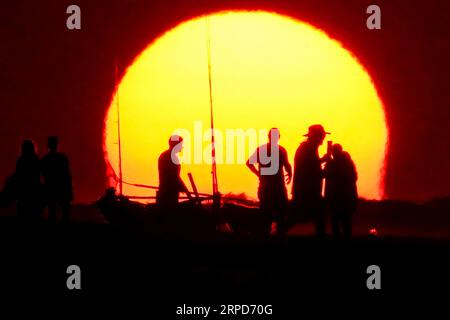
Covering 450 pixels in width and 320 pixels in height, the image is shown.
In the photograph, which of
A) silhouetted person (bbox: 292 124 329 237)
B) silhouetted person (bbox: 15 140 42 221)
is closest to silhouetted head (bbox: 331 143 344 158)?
silhouetted person (bbox: 292 124 329 237)

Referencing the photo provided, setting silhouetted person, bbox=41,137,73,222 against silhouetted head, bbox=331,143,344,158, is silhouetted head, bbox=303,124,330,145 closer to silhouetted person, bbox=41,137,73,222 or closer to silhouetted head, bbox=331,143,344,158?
silhouetted head, bbox=331,143,344,158

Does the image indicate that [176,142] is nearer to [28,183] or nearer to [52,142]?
[52,142]

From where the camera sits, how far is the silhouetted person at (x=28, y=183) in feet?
56.5

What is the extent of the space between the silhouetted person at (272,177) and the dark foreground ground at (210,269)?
1114mm

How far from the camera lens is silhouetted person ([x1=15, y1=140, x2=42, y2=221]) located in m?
17.2

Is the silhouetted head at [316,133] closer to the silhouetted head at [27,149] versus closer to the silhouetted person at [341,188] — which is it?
the silhouetted person at [341,188]

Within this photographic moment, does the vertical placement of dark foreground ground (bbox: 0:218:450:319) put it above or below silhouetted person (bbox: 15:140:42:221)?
below

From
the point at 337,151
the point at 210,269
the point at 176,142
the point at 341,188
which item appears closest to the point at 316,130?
the point at 337,151

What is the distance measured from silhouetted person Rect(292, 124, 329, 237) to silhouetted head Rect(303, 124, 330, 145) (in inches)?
1.5

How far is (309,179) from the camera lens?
17.0m

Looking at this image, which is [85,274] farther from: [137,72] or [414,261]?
[137,72]
